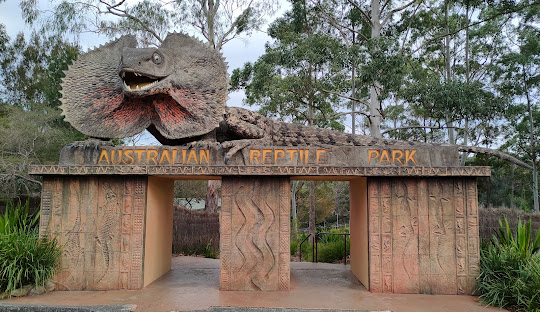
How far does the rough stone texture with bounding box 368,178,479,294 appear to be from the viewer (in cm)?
575

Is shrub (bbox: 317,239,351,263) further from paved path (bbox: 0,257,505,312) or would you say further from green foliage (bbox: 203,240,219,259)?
paved path (bbox: 0,257,505,312)

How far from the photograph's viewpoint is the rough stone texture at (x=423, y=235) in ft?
18.9

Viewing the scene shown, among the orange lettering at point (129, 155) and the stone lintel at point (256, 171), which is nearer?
the stone lintel at point (256, 171)

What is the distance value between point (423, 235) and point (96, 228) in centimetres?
511

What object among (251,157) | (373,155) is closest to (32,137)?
(251,157)

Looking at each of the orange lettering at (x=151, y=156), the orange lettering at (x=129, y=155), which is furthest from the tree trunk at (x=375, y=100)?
the orange lettering at (x=129, y=155)

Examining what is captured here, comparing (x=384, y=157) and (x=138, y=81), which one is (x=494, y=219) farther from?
(x=138, y=81)

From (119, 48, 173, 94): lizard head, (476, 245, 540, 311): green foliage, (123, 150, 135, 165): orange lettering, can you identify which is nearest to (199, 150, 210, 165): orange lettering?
(123, 150, 135, 165): orange lettering

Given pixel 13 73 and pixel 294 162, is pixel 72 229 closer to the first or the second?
pixel 294 162

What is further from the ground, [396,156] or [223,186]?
[396,156]

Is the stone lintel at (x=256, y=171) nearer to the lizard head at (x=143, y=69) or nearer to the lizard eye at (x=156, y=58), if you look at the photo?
the lizard head at (x=143, y=69)

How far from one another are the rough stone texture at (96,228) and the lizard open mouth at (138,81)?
1.44 metres

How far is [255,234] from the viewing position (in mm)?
5953

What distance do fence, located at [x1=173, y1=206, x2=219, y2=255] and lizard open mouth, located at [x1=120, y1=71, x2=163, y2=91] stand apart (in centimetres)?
598
